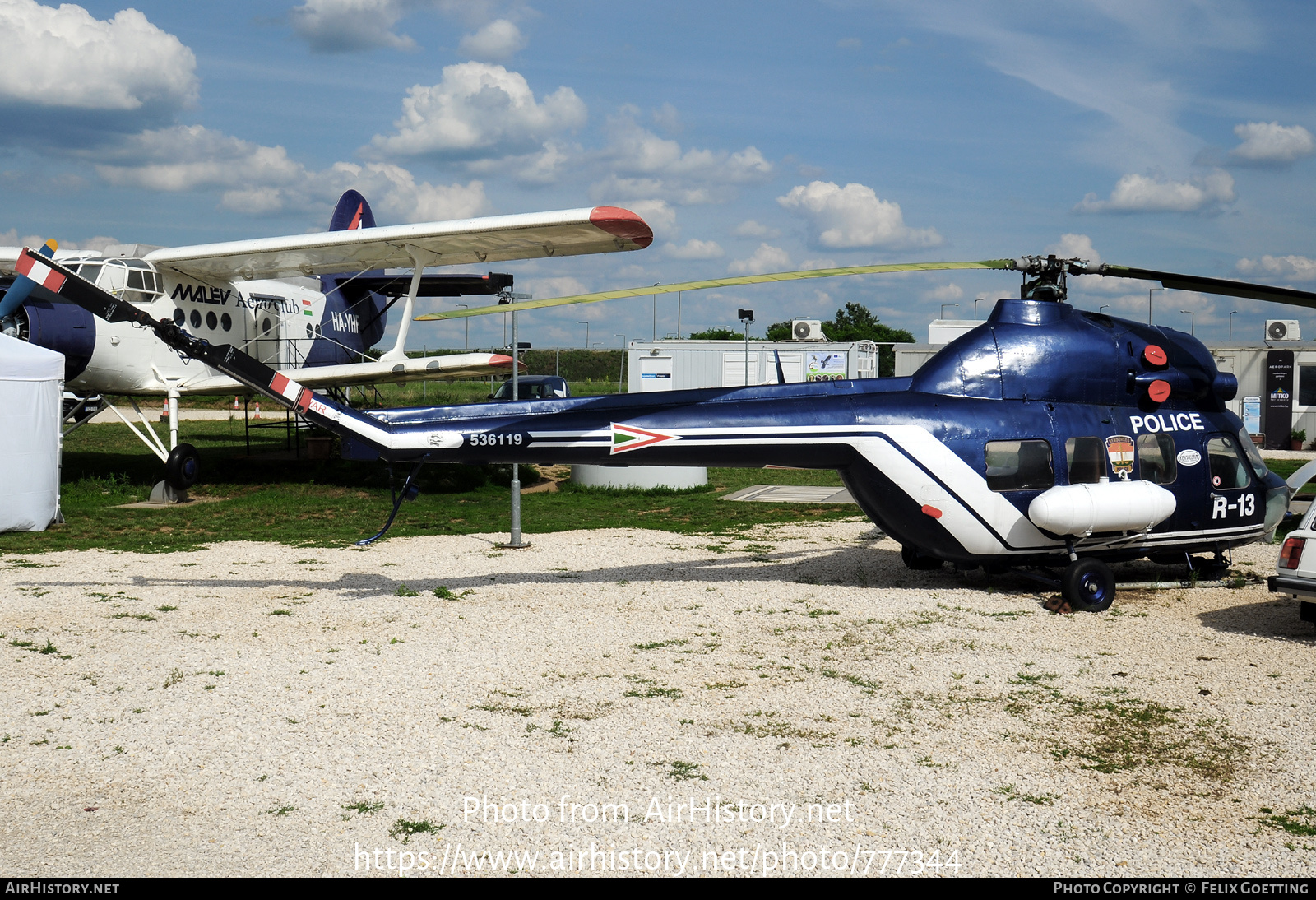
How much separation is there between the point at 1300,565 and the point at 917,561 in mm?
4251

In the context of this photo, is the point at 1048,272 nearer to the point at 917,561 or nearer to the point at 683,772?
the point at 917,561

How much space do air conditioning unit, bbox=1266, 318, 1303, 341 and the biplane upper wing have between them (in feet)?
104

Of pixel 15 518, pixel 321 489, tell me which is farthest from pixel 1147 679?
pixel 321 489

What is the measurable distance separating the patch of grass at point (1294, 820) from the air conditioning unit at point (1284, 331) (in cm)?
3661

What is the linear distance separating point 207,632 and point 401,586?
2.27m

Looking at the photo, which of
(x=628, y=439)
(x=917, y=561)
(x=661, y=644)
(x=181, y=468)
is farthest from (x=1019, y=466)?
(x=181, y=468)

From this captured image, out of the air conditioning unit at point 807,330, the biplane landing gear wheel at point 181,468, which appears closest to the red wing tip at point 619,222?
the biplane landing gear wheel at point 181,468

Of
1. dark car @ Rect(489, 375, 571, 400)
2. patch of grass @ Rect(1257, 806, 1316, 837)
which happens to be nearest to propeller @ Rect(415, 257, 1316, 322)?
patch of grass @ Rect(1257, 806, 1316, 837)

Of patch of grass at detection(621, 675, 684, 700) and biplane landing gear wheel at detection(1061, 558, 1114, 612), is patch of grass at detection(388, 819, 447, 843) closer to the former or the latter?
patch of grass at detection(621, 675, 684, 700)

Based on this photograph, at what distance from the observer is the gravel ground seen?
15.8 ft

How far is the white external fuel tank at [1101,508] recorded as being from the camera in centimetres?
969

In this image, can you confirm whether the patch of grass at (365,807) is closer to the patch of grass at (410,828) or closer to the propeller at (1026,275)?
the patch of grass at (410,828)

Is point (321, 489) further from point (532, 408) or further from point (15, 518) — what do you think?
point (532, 408)
